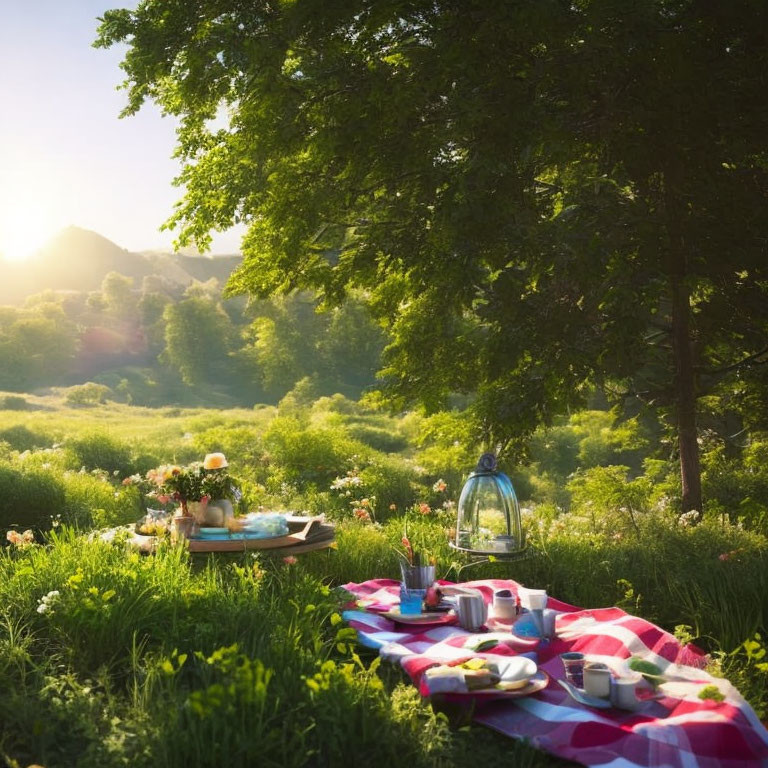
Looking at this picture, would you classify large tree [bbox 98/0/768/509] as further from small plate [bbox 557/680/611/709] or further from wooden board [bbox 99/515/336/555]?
small plate [bbox 557/680/611/709]

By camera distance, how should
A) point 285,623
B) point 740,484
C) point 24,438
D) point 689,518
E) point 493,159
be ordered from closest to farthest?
1. point 285,623
2. point 493,159
3. point 689,518
4. point 740,484
5. point 24,438

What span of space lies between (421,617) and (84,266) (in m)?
117

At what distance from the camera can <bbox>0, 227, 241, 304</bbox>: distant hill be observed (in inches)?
3831

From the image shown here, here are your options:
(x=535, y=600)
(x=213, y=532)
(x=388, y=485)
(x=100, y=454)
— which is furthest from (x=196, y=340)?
(x=535, y=600)

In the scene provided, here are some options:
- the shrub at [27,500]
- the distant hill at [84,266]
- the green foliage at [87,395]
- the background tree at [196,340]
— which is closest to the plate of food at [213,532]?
the shrub at [27,500]

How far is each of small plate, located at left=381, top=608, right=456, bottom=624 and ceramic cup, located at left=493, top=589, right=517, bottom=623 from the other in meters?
0.28

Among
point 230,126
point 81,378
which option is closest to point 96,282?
point 81,378

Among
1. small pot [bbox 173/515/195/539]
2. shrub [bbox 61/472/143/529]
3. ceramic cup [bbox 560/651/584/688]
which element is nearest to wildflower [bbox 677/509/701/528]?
ceramic cup [bbox 560/651/584/688]

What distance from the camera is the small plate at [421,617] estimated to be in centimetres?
493

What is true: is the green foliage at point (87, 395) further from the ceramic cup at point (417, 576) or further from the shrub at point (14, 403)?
the ceramic cup at point (417, 576)

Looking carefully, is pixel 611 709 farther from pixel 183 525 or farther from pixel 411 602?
pixel 183 525

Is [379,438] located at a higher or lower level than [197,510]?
lower

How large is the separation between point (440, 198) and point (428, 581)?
332 centimetres

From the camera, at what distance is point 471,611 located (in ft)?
15.8
